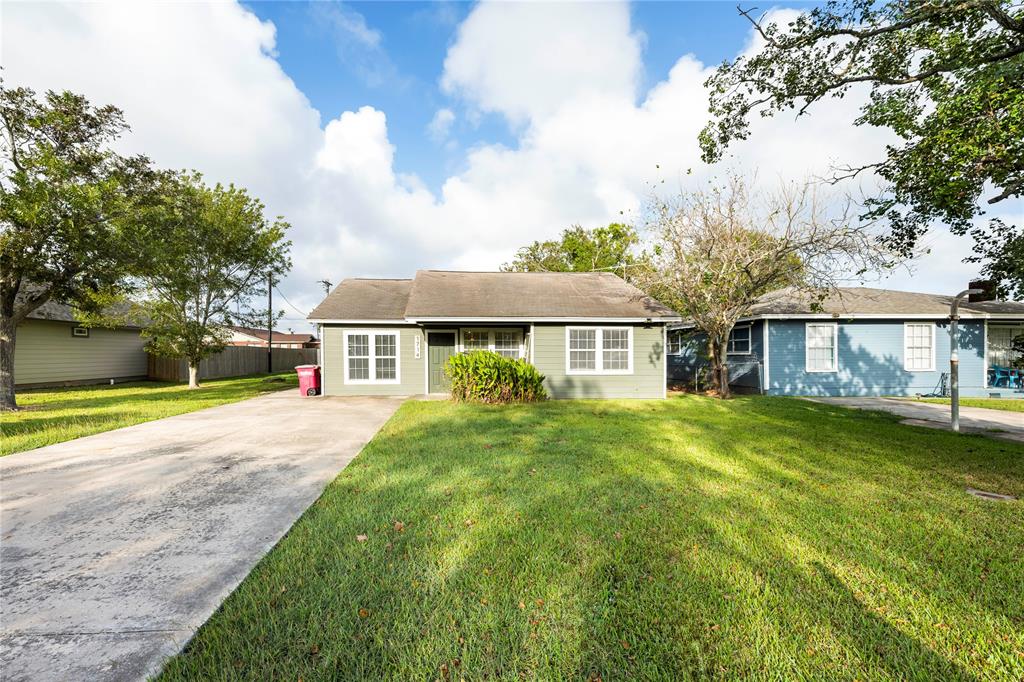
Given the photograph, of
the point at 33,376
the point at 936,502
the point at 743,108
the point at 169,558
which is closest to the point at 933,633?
the point at 936,502

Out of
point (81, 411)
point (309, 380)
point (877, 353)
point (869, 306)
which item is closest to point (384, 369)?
point (309, 380)

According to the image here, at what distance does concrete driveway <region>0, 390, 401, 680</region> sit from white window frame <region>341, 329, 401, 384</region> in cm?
593

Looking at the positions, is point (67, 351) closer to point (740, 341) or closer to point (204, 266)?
point (204, 266)

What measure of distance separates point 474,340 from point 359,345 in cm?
375

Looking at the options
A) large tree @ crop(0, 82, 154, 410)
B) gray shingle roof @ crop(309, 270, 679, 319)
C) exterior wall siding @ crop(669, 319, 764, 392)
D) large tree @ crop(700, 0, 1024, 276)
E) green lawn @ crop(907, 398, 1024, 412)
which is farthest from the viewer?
exterior wall siding @ crop(669, 319, 764, 392)

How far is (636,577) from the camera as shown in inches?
100

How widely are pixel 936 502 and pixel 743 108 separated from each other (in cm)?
696

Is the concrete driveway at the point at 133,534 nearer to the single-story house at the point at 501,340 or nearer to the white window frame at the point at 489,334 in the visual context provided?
the single-story house at the point at 501,340

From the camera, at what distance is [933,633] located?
6.74 feet

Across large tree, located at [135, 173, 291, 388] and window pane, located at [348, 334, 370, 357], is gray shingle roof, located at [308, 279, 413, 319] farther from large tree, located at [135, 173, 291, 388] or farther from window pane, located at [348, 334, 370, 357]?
large tree, located at [135, 173, 291, 388]

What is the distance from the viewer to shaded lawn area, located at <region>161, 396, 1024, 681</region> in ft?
6.23

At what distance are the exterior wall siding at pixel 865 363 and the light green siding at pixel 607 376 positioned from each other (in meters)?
4.16

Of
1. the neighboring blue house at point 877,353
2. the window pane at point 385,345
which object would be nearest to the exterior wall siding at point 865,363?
the neighboring blue house at point 877,353

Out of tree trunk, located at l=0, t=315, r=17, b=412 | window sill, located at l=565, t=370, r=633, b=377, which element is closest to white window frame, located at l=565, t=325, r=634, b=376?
window sill, located at l=565, t=370, r=633, b=377
